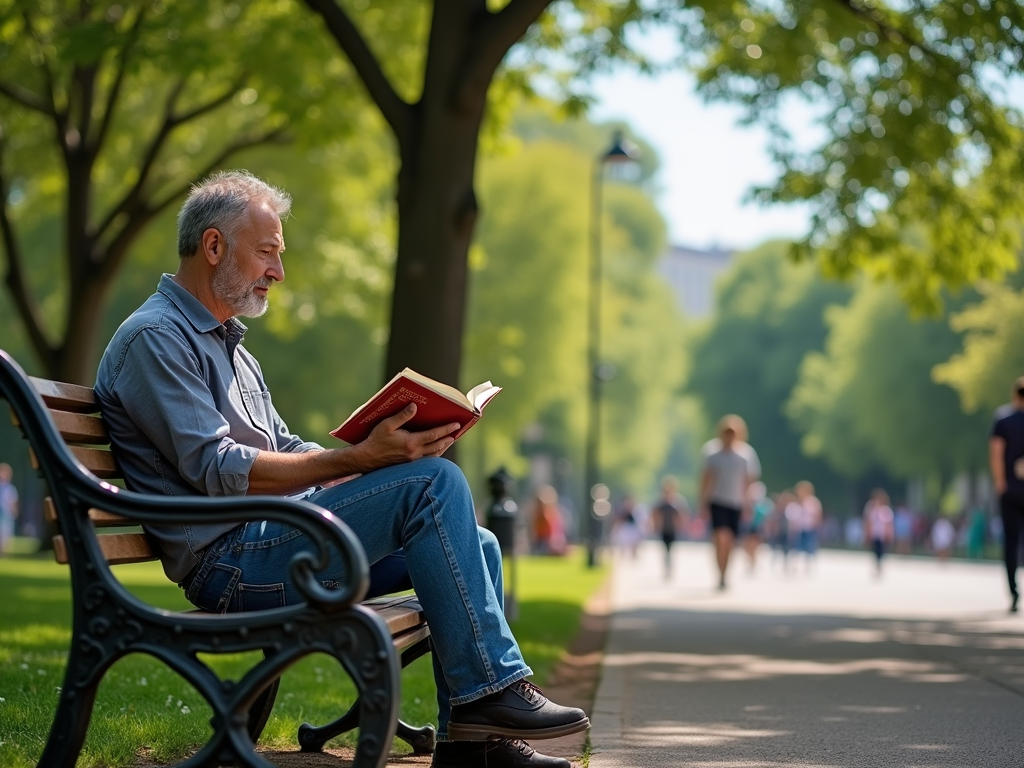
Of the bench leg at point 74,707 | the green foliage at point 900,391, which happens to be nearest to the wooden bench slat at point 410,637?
the bench leg at point 74,707

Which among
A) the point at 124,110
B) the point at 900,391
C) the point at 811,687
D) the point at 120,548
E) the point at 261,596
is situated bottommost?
the point at 811,687

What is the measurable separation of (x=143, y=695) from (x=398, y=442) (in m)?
2.66

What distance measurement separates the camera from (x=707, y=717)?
249 inches

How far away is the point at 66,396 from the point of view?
4.04m

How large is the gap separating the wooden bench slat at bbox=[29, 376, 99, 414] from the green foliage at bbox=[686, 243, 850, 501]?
65920 millimetres

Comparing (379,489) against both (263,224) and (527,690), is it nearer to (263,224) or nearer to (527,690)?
(527,690)

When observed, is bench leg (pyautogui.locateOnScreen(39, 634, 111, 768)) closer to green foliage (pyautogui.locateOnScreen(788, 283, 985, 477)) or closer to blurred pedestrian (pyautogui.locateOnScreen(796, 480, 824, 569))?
blurred pedestrian (pyautogui.locateOnScreen(796, 480, 824, 569))

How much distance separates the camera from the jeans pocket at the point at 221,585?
13.4 feet

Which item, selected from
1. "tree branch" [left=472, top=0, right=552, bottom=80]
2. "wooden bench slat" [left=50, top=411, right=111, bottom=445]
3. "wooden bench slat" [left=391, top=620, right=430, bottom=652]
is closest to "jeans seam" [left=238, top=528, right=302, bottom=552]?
"wooden bench slat" [left=391, top=620, right=430, bottom=652]

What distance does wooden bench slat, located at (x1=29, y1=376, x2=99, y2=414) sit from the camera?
3926 millimetres

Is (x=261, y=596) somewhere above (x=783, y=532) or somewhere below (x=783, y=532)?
below

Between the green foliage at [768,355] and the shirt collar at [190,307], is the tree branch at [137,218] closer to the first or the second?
the shirt collar at [190,307]

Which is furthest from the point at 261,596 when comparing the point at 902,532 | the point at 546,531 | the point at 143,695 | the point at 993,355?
the point at 902,532

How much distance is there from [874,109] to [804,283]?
56.9 m
